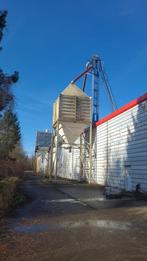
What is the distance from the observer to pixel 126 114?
1736 cm

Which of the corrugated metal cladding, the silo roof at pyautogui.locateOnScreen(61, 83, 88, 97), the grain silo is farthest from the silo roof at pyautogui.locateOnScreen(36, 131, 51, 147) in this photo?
the corrugated metal cladding

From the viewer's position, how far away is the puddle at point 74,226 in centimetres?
725

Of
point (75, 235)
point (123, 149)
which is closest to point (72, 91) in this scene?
point (123, 149)

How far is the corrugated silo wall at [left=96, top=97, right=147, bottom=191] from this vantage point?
15128 millimetres

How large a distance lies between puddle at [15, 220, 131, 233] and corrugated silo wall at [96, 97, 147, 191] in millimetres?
7141

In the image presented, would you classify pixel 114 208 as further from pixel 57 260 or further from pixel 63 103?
pixel 63 103

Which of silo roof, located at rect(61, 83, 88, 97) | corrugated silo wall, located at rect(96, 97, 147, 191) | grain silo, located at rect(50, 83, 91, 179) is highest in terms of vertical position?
silo roof, located at rect(61, 83, 88, 97)

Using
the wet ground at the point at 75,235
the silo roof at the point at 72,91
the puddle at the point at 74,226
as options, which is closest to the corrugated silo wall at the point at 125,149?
the wet ground at the point at 75,235

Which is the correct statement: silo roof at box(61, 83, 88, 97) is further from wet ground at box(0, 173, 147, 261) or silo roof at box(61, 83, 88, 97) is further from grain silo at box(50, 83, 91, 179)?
wet ground at box(0, 173, 147, 261)

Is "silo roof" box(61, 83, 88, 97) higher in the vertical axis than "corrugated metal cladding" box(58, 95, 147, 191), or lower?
higher

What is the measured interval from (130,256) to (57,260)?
48.7 inches

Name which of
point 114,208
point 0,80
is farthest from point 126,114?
point 0,80

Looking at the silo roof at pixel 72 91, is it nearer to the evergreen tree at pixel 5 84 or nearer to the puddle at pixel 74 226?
the evergreen tree at pixel 5 84

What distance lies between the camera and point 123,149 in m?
17.6
